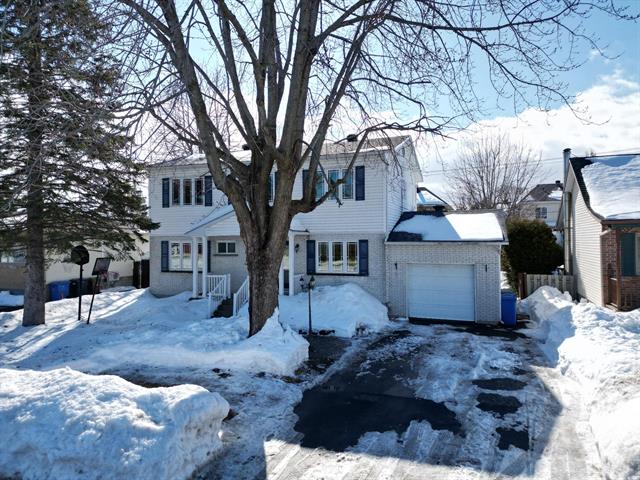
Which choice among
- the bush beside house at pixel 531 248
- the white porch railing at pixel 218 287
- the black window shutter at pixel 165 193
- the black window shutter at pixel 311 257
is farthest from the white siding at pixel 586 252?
the black window shutter at pixel 165 193

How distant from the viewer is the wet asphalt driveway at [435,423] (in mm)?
4531

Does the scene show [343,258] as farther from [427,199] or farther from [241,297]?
[427,199]

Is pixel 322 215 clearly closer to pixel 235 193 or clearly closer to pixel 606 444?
pixel 235 193

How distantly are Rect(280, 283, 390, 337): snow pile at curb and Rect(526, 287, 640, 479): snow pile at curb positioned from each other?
15.5 ft

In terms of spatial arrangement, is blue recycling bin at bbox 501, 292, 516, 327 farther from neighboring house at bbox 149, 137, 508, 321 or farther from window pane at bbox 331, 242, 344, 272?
window pane at bbox 331, 242, 344, 272

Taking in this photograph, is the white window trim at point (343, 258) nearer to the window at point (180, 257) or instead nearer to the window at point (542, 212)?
the window at point (180, 257)

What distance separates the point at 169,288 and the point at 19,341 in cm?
693

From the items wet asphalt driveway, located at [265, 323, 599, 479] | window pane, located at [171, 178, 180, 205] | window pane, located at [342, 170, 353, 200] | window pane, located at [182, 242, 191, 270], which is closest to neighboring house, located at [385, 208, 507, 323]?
window pane, located at [342, 170, 353, 200]

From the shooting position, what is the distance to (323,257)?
15.8 metres

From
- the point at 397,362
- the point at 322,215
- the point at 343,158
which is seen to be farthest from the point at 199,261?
the point at 397,362

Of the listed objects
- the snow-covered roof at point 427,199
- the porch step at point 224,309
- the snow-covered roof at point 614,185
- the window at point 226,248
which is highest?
the snow-covered roof at point 427,199

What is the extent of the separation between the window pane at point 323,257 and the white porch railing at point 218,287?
362 cm

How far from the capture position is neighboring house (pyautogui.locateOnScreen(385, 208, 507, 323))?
1388 cm

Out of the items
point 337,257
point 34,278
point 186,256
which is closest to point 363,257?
point 337,257
